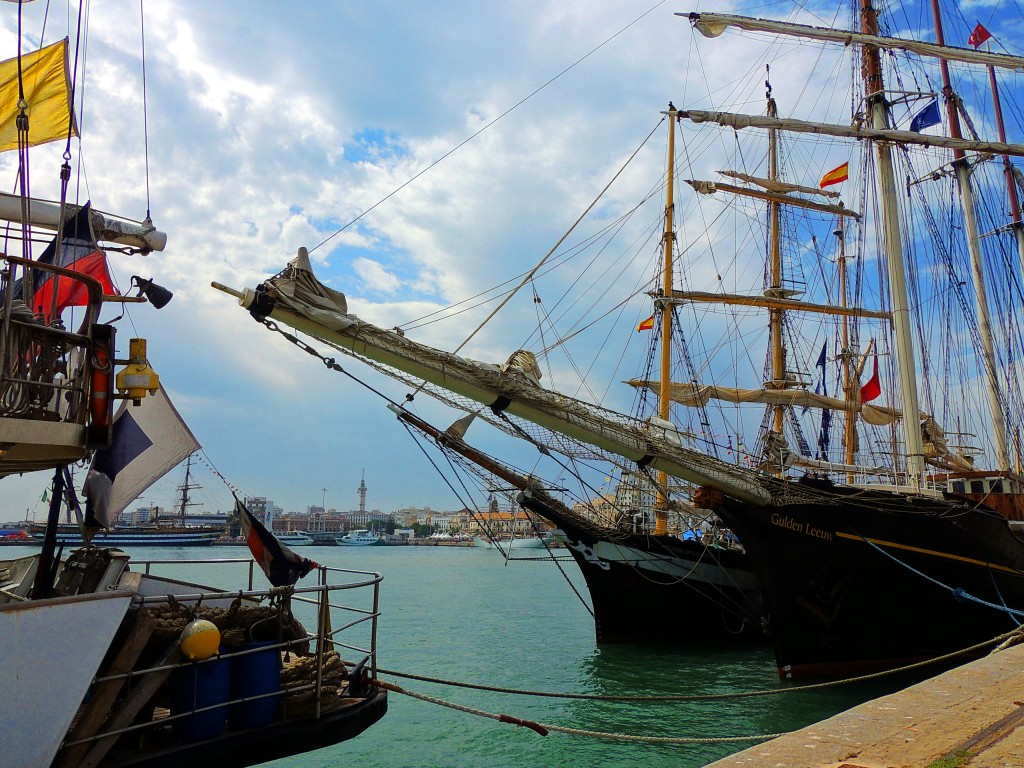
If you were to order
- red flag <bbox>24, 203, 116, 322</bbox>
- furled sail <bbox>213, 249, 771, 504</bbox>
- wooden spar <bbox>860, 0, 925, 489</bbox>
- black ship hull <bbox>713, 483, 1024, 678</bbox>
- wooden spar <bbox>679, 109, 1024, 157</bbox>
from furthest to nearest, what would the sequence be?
wooden spar <bbox>679, 109, 1024, 157</bbox>, wooden spar <bbox>860, 0, 925, 489</bbox>, black ship hull <bbox>713, 483, 1024, 678</bbox>, furled sail <bbox>213, 249, 771, 504</bbox>, red flag <bbox>24, 203, 116, 322</bbox>

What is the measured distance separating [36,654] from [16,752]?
1.61 ft

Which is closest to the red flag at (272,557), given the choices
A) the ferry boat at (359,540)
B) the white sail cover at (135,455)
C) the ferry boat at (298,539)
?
the white sail cover at (135,455)

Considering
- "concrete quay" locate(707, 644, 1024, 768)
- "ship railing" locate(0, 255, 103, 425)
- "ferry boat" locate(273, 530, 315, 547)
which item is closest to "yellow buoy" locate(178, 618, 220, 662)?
"ship railing" locate(0, 255, 103, 425)

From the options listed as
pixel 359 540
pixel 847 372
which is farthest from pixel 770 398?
pixel 359 540

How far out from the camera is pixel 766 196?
1294 inches

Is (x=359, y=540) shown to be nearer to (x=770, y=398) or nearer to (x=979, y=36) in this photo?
(x=770, y=398)

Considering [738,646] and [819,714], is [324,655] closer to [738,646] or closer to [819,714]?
[819,714]

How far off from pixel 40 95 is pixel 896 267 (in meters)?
17.5

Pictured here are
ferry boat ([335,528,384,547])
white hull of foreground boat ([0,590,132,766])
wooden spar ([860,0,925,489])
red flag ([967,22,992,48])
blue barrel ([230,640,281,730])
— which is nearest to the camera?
white hull of foreground boat ([0,590,132,766])

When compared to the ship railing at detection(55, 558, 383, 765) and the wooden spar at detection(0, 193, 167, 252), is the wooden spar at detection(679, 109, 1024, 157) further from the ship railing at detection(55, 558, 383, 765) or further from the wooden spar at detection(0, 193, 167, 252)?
the ship railing at detection(55, 558, 383, 765)

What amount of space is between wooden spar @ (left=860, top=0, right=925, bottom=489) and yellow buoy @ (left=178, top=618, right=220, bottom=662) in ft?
49.5

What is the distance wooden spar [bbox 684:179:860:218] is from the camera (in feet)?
98.9

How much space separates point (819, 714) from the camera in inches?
479

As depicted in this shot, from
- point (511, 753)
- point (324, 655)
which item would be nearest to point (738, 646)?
point (511, 753)
